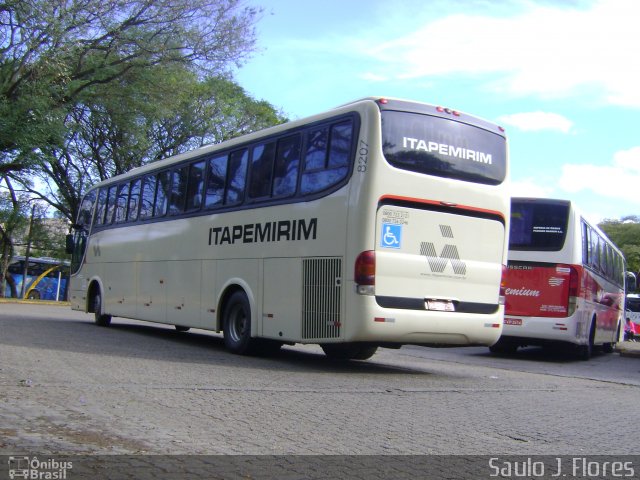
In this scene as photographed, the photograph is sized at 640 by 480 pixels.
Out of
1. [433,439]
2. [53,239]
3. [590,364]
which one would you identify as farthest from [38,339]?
[53,239]

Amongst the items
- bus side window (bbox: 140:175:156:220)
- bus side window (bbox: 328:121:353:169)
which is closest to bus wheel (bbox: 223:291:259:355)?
bus side window (bbox: 328:121:353:169)

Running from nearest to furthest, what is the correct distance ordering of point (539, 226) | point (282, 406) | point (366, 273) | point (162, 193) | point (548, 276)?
point (282, 406), point (366, 273), point (162, 193), point (548, 276), point (539, 226)

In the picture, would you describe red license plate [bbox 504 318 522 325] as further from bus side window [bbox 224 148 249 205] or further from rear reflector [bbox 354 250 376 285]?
rear reflector [bbox 354 250 376 285]

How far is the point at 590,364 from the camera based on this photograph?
16.5m

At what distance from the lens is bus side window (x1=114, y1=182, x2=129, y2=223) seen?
1728cm

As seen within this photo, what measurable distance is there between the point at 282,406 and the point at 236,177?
608 centimetres

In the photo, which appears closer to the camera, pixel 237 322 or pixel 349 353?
pixel 237 322

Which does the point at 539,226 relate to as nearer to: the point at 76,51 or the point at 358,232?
the point at 358,232

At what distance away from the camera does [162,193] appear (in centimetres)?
1526

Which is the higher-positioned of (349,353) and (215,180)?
(215,180)

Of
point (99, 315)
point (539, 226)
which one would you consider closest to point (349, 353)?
point (539, 226)

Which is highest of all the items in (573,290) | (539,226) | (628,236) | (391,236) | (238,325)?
(628,236)

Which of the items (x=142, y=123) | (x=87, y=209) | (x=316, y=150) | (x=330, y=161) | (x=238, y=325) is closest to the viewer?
(x=330, y=161)

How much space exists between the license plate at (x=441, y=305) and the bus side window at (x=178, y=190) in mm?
6065
